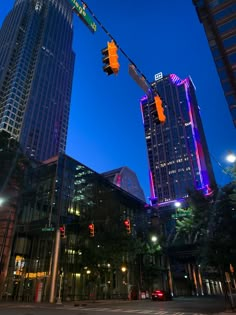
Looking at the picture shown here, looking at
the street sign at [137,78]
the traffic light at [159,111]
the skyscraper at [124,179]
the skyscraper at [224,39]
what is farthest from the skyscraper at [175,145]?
the street sign at [137,78]

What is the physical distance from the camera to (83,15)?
31.0 feet

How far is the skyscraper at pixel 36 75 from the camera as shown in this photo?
13375 cm

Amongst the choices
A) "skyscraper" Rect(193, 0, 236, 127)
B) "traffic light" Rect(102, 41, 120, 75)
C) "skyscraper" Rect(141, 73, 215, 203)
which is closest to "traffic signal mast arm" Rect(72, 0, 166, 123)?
"traffic light" Rect(102, 41, 120, 75)

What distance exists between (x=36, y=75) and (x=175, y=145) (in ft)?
283

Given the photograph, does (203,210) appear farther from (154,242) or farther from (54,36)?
(54,36)

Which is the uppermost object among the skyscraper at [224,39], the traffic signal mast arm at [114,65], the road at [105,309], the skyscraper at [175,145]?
the skyscraper at [175,145]

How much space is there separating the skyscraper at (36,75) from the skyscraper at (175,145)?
5239 centimetres

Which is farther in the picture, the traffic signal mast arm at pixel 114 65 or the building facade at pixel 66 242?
the building facade at pixel 66 242

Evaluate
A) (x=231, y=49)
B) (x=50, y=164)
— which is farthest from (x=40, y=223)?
(x=231, y=49)

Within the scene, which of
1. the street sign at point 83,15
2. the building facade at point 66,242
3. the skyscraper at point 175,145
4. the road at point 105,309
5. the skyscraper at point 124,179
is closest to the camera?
the street sign at point 83,15

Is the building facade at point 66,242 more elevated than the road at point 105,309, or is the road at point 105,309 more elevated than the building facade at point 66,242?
the building facade at point 66,242

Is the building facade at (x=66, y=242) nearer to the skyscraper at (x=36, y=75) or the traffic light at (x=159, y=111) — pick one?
the traffic light at (x=159, y=111)

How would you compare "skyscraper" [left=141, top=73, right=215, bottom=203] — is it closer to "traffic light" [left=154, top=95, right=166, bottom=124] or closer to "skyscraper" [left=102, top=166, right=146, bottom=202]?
"skyscraper" [left=102, top=166, right=146, bottom=202]

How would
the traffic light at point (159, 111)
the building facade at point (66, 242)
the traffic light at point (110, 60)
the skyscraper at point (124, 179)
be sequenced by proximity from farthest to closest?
1. the skyscraper at point (124, 179)
2. the building facade at point (66, 242)
3. the traffic light at point (159, 111)
4. the traffic light at point (110, 60)
